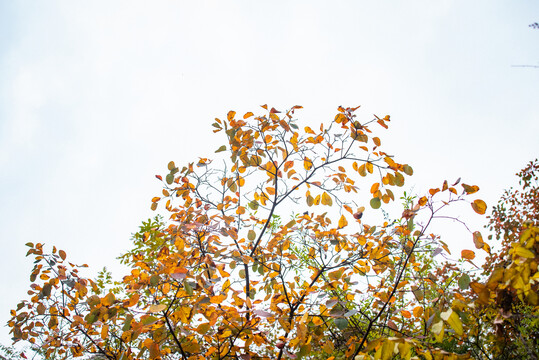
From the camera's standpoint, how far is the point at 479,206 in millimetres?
1365

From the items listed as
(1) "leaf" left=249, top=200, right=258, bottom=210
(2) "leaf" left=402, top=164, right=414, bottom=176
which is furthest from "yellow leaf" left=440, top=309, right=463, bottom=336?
(1) "leaf" left=249, top=200, right=258, bottom=210

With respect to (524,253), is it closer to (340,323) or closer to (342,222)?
(340,323)

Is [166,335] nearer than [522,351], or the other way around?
[166,335]

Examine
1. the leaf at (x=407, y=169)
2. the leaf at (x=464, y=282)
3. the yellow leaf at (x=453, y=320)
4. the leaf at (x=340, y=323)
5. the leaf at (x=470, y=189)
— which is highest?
the leaf at (x=407, y=169)

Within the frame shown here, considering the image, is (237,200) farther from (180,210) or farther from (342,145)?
(342,145)

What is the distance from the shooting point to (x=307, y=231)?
2.42 m

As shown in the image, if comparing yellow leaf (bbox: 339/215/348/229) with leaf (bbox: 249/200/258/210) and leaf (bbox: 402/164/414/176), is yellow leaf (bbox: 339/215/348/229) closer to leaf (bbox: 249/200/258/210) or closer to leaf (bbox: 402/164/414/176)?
leaf (bbox: 402/164/414/176)

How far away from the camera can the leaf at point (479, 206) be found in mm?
1361

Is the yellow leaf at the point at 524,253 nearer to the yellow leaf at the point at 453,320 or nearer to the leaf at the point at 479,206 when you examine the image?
the yellow leaf at the point at 453,320

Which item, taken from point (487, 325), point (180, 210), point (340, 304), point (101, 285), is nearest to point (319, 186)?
point (340, 304)

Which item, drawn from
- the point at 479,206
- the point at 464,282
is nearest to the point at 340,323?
the point at 464,282

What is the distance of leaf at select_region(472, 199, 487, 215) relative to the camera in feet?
4.47

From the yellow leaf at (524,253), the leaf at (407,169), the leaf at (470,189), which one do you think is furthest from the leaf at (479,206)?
the yellow leaf at (524,253)

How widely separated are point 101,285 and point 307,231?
2.76 m
